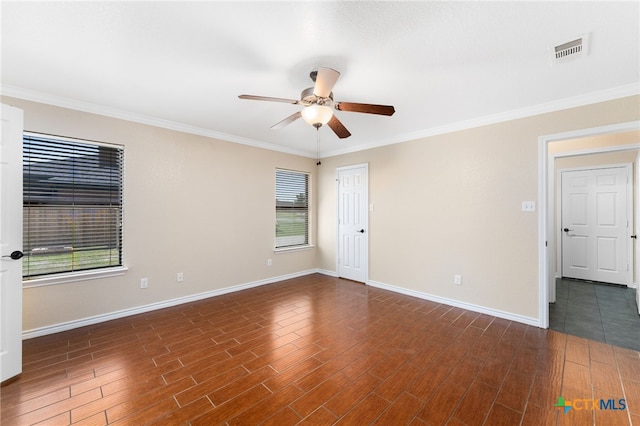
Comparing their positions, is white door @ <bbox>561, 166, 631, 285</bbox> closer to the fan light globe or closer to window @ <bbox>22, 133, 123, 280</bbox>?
the fan light globe

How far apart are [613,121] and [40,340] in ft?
20.2

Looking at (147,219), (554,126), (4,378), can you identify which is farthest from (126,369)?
(554,126)

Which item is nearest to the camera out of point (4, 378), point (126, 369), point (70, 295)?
point (4, 378)

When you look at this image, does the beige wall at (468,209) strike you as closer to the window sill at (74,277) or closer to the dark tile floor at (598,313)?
the dark tile floor at (598,313)

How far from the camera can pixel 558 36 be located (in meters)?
1.83

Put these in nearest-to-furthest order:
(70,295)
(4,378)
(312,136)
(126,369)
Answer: (4,378)
(126,369)
(70,295)
(312,136)

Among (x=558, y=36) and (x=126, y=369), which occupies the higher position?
(x=558, y=36)

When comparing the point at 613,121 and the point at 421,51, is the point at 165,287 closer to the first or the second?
the point at 421,51

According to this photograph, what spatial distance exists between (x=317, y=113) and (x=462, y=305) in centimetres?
317

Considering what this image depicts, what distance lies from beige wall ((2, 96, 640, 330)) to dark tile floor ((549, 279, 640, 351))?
508 millimetres

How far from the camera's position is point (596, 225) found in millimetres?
4727

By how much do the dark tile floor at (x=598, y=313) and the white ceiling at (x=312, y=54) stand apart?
97.1 inches

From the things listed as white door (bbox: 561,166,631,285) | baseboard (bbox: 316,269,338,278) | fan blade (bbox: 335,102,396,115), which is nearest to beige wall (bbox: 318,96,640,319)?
baseboard (bbox: 316,269,338,278)

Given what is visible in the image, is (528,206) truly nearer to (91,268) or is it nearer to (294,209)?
(294,209)
